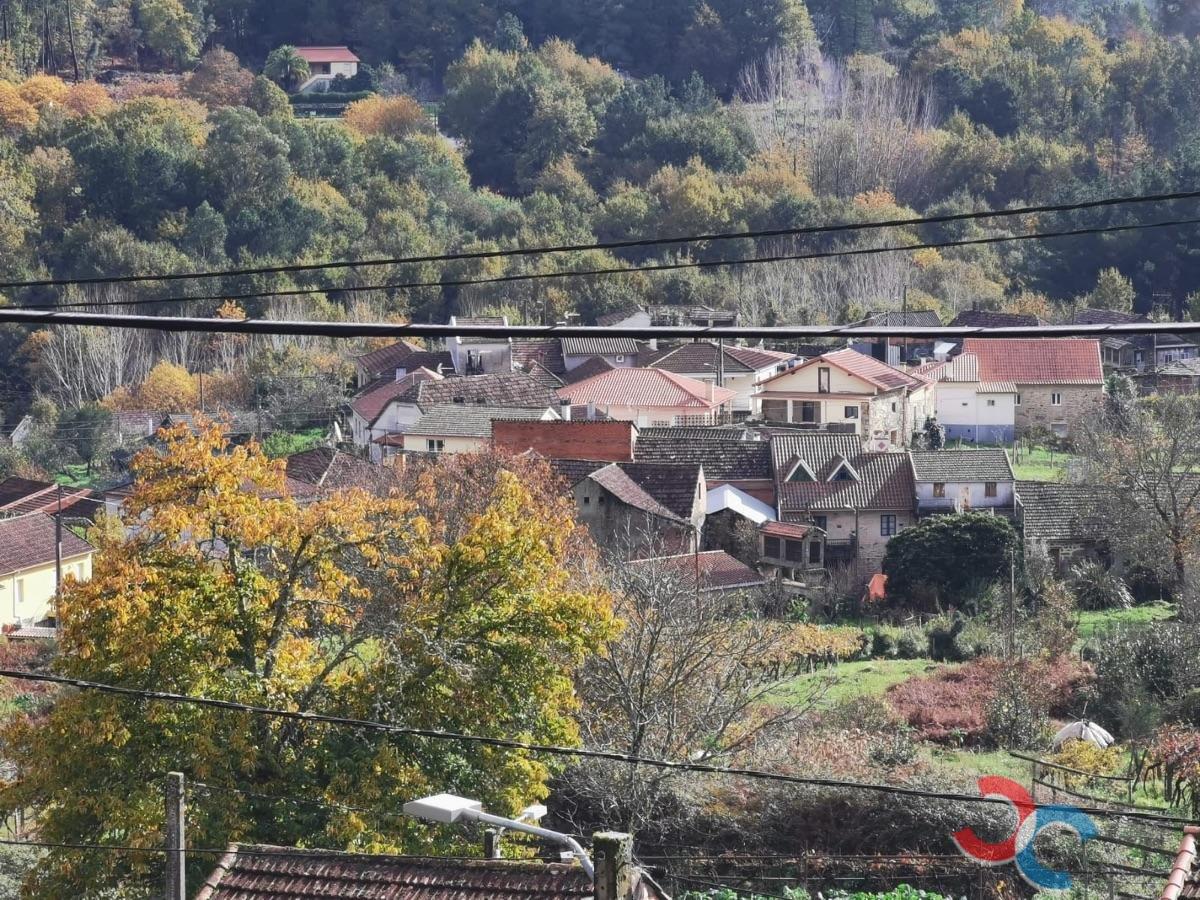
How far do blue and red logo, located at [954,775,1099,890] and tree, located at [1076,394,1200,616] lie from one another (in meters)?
9.94

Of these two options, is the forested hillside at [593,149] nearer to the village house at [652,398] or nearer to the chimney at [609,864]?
the village house at [652,398]

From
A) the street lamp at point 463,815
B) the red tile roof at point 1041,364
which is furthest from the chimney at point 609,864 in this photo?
the red tile roof at point 1041,364

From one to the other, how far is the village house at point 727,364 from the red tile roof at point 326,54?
3931 centimetres

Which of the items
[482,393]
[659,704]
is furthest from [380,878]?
[482,393]

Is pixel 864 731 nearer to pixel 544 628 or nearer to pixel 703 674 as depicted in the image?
pixel 703 674

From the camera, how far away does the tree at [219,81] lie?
70.2m

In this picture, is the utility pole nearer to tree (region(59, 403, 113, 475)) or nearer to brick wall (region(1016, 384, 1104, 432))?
tree (region(59, 403, 113, 475))

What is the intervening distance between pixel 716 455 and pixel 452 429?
503 cm

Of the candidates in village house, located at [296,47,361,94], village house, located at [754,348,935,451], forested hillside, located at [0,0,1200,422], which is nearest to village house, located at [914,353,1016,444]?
village house, located at [754,348,935,451]

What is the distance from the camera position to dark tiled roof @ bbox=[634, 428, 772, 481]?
1093 inches

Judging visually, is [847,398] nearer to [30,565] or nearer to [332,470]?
[332,470]

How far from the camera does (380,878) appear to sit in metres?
8.27

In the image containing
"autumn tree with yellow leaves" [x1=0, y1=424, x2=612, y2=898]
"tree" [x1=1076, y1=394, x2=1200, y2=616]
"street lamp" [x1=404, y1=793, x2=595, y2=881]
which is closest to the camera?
"street lamp" [x1=404, y1=793, x2=595, y2=881]

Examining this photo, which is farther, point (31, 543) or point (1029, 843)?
point (31, 543)
